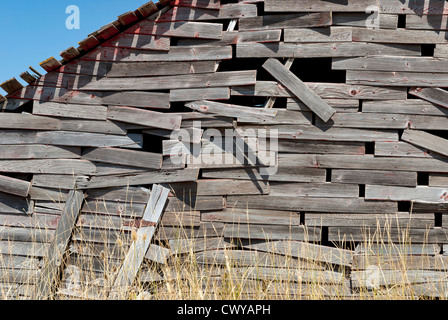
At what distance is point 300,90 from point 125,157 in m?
2.99

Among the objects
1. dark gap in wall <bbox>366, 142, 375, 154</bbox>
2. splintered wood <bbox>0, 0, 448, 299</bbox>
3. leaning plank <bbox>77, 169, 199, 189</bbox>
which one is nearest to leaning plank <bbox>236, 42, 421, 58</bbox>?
splintered wood <bbox>0, 0, 448, 299</bbox>

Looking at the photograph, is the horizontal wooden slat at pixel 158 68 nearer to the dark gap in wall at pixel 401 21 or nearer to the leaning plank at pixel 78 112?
the leaning plank at pixel 78 112

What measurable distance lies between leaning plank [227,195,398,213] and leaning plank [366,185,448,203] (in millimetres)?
109

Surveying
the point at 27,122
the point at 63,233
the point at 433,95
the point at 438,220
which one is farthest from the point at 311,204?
the point at 27,122

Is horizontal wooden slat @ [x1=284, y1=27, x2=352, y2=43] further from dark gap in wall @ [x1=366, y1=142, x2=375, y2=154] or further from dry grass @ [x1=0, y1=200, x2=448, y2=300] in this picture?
dry grass @ [x1=0, y1=200, x2=448, y2=300]

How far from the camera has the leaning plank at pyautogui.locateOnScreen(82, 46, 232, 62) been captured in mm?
6344

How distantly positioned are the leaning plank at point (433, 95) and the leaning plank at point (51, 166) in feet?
17.4

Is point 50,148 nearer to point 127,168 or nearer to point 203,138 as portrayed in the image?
point 127,168

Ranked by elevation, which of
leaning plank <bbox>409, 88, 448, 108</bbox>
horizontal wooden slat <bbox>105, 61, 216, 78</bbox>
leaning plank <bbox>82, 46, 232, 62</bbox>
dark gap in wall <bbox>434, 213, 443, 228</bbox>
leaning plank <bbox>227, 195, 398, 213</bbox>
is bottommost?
dark gap in wall <bbox>434, 213, 443, 228</bbox>

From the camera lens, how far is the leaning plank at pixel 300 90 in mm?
6125

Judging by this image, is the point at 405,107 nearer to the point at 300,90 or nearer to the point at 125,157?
the point at 300,90

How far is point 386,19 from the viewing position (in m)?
6.22
